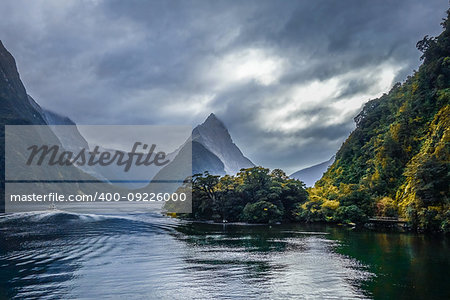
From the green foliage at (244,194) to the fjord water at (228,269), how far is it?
28212 millimetres

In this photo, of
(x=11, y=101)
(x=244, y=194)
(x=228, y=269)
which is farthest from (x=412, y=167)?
(x=11, y=101)

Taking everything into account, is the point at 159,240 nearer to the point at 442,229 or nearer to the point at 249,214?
the point at 249,214

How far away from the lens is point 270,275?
770 inches

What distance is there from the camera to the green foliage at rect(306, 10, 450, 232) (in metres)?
35.5

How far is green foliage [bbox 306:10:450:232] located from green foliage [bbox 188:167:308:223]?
364 cm

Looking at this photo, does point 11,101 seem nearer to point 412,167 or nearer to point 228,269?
point 228,269

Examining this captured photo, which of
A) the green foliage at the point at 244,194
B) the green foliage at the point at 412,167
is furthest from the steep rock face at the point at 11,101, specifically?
the green foliage at the point at 412,167

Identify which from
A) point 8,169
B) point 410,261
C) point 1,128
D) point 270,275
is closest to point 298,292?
point 270,275

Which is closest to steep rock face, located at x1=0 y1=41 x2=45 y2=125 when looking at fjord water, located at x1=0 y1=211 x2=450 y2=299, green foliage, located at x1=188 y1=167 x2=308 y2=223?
green foliage, located at x1=188 y1=167 x2=308 y2=223

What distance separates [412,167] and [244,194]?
110 ft

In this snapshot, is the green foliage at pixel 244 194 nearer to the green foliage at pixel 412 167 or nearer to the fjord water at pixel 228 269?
the green foliage at pixel 412 167

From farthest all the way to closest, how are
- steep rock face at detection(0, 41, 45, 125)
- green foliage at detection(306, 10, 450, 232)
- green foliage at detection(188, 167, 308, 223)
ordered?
steep rock face at detection(0, 41, 45, 125) < green foliage at detection(188, 167, 308, 223) < green foliage at detection(306, 10, 450, 232)

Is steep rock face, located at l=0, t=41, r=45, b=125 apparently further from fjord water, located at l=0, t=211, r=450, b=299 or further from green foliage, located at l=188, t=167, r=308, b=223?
fjord water, located at l=0, t=211, r=450, b=299

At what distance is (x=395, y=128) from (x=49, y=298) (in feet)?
181
